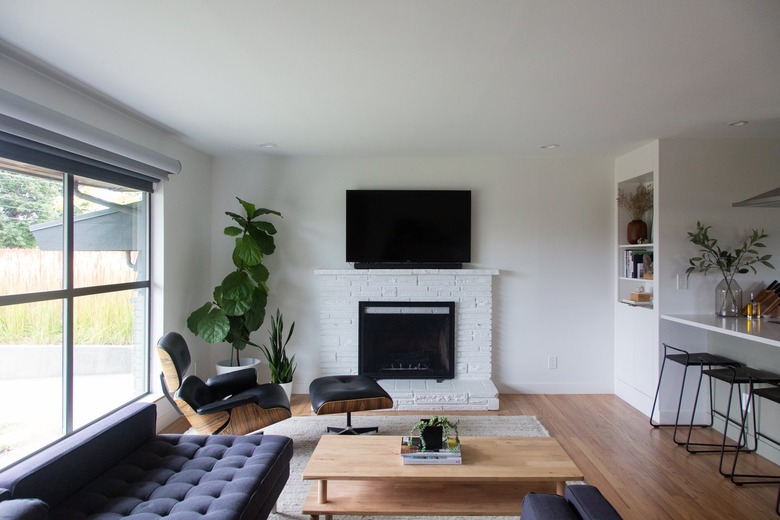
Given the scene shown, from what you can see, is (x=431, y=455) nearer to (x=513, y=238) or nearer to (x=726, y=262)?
(x=513, y=238)

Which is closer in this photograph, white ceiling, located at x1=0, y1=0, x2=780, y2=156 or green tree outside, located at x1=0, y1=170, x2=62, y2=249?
white ceiling, located at x1=0, y1=0, x2=780, y2=156

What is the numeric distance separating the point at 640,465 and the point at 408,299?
7.61ft

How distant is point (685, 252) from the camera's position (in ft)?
11.7

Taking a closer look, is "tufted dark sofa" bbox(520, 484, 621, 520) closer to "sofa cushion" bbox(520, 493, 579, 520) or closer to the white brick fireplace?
"sofa cushion" bbox(520, 493, 579, 520)

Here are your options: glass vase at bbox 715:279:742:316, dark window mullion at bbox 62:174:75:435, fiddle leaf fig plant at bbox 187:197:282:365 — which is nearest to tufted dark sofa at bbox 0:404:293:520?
dark window mullion at bbox 62:174:75:435

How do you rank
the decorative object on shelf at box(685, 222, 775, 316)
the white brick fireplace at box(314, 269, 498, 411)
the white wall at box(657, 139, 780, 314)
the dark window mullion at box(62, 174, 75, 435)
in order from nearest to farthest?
1. the dark window mullion at box(62, 174, 75, 435)
2. the decorative object on shelf at box(685, 222, 775, 316)
3. the white wall at box(657, 139, 780, 314)
4. the white brick fireplace at box(314, 269, 498, 411)

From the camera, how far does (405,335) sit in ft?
14.1

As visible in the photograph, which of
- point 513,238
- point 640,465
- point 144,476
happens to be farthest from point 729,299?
point 144,476

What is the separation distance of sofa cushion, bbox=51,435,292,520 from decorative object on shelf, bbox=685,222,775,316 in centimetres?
351

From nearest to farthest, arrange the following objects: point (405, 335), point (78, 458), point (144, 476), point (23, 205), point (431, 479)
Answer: point (78, 458) < point (144, 476) < point (431, 479) < point (23, 205) < point (405, 335)

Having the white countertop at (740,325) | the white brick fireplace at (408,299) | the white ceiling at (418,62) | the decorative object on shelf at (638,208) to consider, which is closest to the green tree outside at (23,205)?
the white ceiling at (418,62)

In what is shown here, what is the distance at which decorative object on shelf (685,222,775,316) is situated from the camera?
335 centimetres

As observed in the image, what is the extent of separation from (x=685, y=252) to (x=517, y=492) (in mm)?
2645

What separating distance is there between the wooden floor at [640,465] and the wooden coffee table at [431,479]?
625mm
